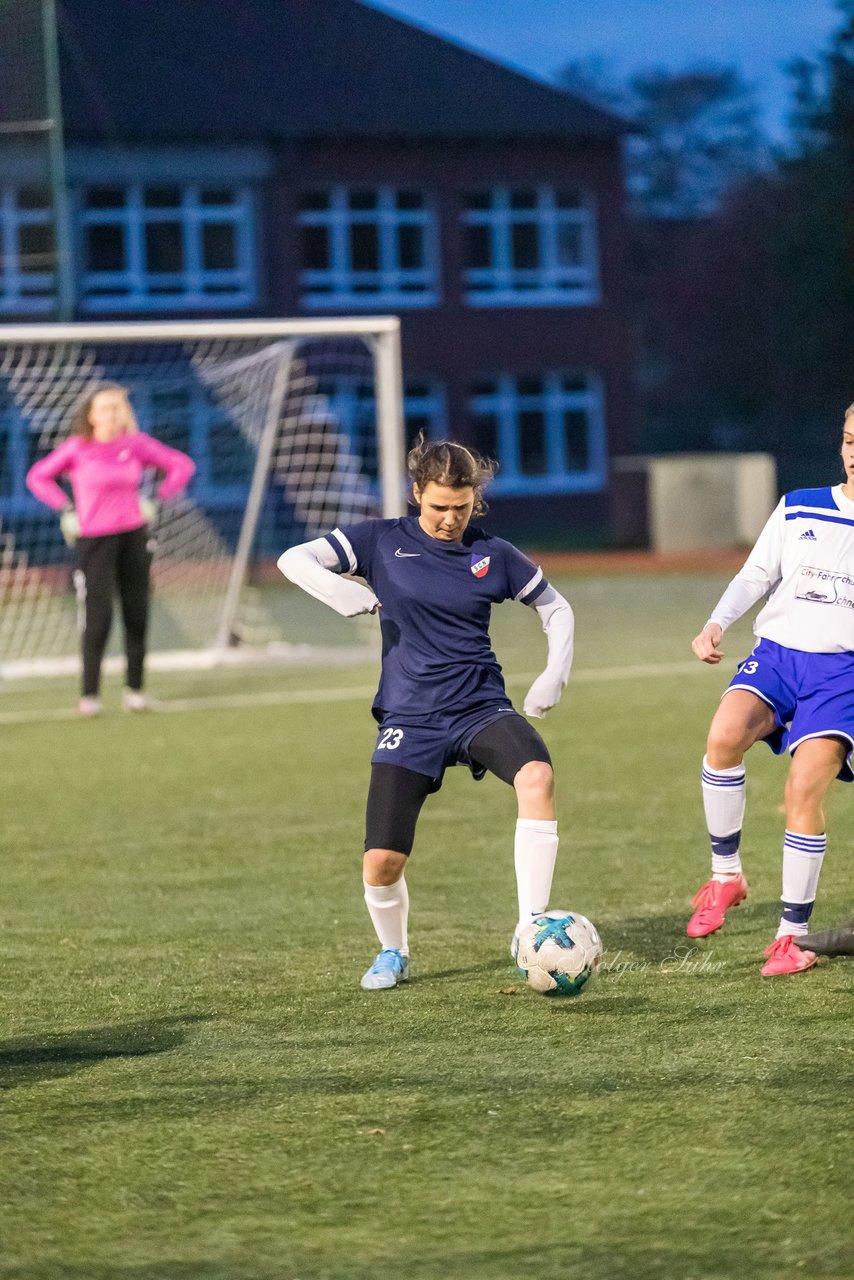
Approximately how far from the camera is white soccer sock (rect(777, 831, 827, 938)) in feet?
17.5

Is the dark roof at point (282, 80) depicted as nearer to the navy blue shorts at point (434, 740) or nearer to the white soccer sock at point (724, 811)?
the white soccer sock at point (724, 811)

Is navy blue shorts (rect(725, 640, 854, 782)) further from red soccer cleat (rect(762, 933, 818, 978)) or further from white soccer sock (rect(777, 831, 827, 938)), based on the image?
red soccer cleat (rect(762, 933, 818, 978))

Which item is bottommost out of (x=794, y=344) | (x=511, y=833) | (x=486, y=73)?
(x=511, y=833)

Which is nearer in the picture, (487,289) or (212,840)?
(212,840)

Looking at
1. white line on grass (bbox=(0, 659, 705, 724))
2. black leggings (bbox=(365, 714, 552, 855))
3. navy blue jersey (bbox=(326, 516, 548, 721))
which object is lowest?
white line on grass (bbox=(0, 659, 705, 724))

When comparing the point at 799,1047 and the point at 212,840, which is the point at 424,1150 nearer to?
the point at 799,1047

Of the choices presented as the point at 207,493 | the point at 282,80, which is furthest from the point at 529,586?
the point at 282,80

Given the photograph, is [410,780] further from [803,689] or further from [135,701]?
[135,701]

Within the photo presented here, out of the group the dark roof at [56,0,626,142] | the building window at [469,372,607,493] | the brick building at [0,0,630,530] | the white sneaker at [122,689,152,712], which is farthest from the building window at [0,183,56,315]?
the building window at [469,372,607,493]

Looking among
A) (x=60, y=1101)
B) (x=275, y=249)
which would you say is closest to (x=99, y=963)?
(x=60, y=1101)

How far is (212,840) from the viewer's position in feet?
25.8

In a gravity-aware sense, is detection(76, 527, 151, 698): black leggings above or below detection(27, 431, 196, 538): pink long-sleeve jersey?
below

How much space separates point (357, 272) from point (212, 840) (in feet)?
105

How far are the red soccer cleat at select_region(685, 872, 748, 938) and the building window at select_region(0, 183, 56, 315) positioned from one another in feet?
36.9
